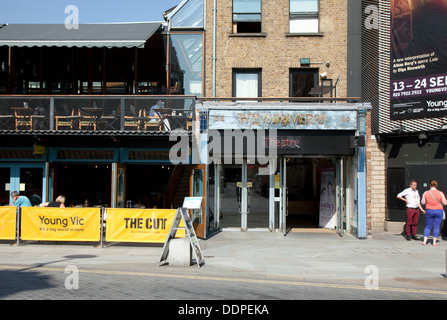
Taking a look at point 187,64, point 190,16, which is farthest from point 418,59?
point 190,16

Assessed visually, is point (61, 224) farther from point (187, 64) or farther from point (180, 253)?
point (187, 64)

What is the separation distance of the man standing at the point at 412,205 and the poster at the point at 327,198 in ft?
9.02

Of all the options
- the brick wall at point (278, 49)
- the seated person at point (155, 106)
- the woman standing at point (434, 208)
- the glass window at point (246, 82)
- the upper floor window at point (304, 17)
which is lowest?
the woman standing at point (434, 208)

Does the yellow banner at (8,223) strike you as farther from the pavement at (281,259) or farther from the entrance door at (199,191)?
the entrance door at (199,191)

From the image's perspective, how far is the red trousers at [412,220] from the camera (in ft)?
46.1

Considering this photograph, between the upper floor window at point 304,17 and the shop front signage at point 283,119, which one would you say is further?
the upper floor window at point 304,17

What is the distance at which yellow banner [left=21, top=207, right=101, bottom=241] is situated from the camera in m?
12.7

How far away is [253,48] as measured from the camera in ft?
54.2

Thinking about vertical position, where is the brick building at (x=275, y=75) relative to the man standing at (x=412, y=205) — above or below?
above

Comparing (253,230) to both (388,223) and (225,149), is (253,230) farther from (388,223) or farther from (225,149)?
(388,223)

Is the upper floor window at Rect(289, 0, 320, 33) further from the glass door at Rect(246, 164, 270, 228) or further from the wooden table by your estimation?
the wooden table

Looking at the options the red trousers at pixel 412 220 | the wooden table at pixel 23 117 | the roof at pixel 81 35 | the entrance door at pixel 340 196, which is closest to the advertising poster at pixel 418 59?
the entrance door at pixel 340 196

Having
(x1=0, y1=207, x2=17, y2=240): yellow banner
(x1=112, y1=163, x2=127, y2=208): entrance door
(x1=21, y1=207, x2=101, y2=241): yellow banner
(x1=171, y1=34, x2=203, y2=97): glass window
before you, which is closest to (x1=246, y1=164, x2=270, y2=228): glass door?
(x1=171, y1=34, x2=203, y2=97): glass window
